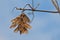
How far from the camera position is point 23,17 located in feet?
4.41

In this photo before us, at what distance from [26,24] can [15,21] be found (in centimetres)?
9

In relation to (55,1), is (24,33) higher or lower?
lower

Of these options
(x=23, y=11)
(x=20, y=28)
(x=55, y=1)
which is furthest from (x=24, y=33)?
(x=55, y=1)

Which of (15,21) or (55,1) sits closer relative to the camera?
(15,21)

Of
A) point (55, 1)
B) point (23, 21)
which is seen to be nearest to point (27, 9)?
point (23, 21)

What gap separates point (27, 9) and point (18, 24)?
198 millimetres

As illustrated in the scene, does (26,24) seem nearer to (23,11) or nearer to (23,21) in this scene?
(23,21)

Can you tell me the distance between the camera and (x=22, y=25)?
4.15ft

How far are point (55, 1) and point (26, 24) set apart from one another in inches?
14.5

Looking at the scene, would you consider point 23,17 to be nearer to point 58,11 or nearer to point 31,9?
point 31,9

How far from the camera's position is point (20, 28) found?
4.15 ft

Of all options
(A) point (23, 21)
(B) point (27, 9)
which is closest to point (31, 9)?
(B) point (27, 9)

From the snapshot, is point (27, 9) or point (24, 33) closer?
point (24, 33)

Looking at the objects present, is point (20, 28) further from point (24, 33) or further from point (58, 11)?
point (58, 11)
